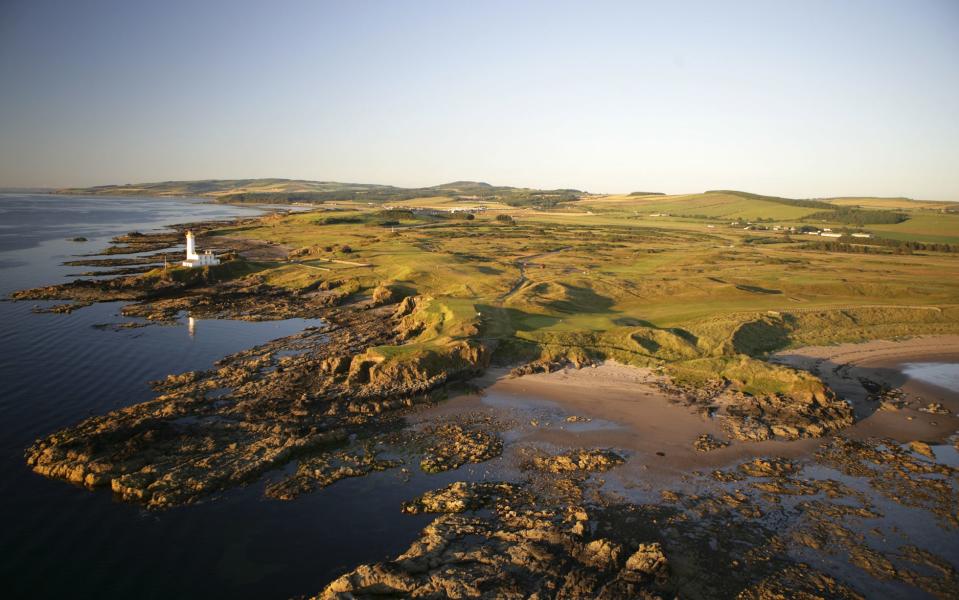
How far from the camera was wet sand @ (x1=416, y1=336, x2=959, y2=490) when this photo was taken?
877 inches

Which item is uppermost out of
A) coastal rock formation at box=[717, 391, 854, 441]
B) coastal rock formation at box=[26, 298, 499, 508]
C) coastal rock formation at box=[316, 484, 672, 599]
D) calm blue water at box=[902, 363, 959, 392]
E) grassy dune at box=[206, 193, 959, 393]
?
grassy dune at box=[206, 193, 959, 393]

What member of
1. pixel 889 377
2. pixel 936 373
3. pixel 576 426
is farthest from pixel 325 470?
pixel 936 373

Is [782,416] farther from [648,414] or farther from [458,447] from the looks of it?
[458,447]

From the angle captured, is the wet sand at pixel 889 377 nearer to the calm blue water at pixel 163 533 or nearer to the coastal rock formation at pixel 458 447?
the coastal rock formation at pixel 458 447

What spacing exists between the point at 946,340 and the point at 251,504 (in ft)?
162

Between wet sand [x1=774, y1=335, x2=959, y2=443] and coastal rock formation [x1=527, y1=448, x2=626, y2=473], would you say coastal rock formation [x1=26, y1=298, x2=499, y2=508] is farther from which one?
wet sand [x1=774, y1=335, x2=959, y2=443]

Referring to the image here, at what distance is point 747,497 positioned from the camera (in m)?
19.0

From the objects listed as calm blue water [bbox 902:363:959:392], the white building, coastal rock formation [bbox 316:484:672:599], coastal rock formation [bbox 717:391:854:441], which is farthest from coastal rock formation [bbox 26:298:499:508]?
the white building

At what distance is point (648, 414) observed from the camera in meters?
26.2

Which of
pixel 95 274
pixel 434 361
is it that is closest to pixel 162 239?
pixel 95 274

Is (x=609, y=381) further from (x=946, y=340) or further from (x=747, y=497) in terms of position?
(x=946, y=340)

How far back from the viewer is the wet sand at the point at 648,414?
2227 centimetres

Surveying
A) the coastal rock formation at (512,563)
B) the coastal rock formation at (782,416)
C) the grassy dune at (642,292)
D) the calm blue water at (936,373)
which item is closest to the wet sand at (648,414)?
the coastal rock formation at (782,416)

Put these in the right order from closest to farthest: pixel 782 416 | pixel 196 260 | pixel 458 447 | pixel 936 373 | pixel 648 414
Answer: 1. pixel 458 447
2. pixel 782 416
3. pixel 648 414
4. pixel 936 373
5. pixel 196 260
